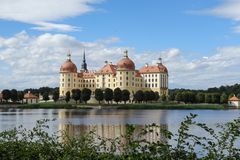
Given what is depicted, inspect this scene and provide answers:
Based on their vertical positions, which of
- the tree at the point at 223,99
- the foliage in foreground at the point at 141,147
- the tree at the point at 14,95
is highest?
the tree at the point at 14,95

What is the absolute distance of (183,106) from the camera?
82.6 meters

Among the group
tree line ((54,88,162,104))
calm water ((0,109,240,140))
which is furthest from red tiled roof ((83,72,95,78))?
calm water ((0,109,240,140))

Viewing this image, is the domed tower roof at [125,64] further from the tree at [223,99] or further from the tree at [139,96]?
the tree at [223,99]

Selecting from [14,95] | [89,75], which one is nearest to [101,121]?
[14,95]

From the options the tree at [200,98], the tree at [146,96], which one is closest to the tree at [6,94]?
the tree at [146,96]

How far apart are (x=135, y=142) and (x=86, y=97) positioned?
86647mm

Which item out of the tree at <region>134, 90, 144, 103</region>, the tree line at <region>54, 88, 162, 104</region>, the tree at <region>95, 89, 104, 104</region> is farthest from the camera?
the tree at <region>134, 90, 144, 103</region>

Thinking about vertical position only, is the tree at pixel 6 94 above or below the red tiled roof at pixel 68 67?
below

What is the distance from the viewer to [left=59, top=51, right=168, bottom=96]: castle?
10894 centimetres

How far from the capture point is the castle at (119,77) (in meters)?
109

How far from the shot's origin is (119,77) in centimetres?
10825

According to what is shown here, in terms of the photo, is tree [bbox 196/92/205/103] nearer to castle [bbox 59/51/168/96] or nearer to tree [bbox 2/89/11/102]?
castle [bbox 59/51/168/96]

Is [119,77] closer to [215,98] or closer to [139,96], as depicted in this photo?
[139,96]

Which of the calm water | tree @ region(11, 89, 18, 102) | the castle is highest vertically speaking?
the castle
